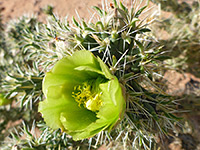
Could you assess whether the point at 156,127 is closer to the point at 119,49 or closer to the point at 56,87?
the point at 119,49

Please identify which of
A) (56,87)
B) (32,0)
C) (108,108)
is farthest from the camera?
(32,0)

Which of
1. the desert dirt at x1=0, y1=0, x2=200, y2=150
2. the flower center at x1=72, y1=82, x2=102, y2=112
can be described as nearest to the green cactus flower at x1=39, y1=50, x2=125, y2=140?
the flower center at x1=72, y1=82, x2=102, y2=112

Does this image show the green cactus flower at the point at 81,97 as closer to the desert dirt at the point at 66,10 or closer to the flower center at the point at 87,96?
the flower center at the point at 87,96

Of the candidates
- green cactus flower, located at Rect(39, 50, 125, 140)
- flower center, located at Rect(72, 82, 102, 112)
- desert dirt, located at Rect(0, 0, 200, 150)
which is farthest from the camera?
desert dirt, located at Rect(0, 0, 200, 150)

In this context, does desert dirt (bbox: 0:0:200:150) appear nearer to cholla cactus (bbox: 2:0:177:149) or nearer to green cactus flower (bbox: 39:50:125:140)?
cholla cactus (bbox: 2:0:177:149)

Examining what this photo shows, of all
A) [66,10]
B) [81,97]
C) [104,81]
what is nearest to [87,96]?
[81,97]

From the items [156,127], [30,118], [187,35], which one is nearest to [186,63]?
[187,35]

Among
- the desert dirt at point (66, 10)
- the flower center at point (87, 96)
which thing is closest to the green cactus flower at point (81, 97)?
the flower center at point (87, 96)

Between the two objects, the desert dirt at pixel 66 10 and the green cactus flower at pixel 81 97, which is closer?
the green cactus flower at pixel 81 97
